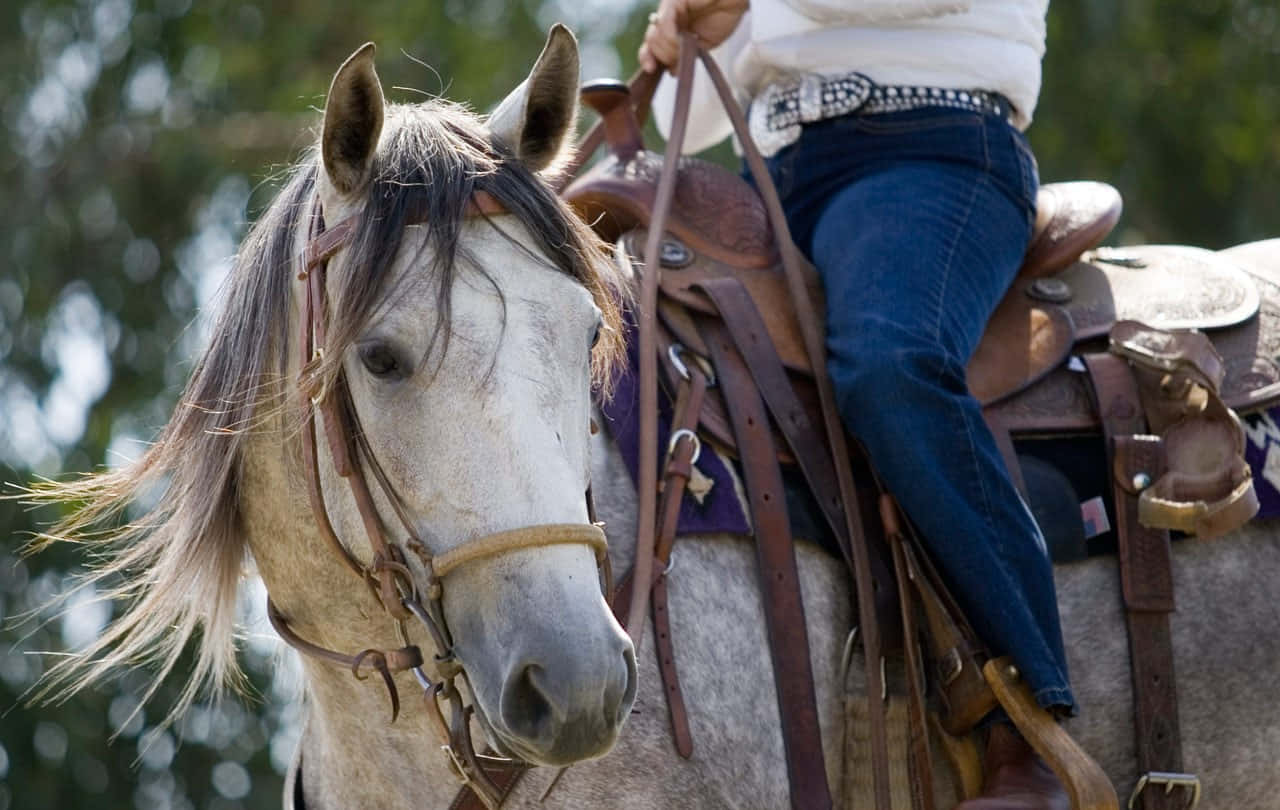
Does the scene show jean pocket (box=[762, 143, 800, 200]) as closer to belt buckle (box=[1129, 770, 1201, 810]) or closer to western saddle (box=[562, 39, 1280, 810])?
western saddle (box=[562, 39, 1280, 810])

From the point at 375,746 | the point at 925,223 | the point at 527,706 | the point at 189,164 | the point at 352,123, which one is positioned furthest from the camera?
the point at 189,164

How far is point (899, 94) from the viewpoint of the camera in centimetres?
370

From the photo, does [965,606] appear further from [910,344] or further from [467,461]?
[467,461]

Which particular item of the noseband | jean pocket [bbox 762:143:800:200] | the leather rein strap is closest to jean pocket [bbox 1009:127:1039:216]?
jean pocket [bbox 762:143:800:200]

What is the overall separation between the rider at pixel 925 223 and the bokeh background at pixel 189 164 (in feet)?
20.5

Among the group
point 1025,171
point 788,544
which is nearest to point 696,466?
point 788,544

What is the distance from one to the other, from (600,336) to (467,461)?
473mm

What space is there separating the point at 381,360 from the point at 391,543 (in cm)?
30

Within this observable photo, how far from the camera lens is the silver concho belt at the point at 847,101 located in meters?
3.69

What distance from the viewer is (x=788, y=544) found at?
3.20 meters

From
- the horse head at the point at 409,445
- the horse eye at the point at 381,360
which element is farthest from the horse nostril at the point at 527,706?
the horse eye at the point at 381,360

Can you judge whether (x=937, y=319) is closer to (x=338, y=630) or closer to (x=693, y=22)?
(x=693, y=22)

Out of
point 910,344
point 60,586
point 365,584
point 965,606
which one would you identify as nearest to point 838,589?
point 965,606

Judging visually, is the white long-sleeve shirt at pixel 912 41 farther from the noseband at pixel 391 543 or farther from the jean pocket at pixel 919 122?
the noseband at pixel 391 543
